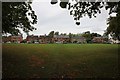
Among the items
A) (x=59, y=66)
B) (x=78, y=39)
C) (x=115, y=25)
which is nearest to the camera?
(x=59, y=66)

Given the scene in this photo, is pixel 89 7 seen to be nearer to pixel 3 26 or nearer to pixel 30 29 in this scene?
pixel 3 26

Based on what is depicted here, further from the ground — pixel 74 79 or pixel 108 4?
pixel 108 4

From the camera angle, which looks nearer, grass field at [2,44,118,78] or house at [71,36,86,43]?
grass field at [2,44,118,78]

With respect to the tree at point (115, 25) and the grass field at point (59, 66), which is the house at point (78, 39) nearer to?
the tree at point (115, 25)

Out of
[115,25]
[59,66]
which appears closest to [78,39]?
[115,25]

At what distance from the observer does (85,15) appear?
17.6 m

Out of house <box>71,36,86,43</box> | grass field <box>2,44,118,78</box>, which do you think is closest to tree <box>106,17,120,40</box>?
grass field <box>2,44,118,78</box>

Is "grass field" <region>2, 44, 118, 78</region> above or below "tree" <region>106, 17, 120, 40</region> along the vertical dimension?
below

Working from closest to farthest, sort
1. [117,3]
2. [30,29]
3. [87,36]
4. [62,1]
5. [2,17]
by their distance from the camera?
[62,1]
[117,3]
[2,17]
[30,29]
[87,36]

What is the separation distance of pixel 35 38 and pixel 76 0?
100604mm

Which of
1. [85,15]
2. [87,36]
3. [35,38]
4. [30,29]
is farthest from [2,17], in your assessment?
[87,36]

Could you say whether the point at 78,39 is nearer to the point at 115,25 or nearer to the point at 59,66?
the point at 115,25

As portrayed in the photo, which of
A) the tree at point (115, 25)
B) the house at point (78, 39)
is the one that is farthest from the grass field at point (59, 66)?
the house at point (78, 39)

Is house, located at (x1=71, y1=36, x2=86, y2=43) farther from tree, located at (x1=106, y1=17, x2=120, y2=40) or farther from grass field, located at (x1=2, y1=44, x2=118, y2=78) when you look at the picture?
grass field, located at (x1=2, y1=44, x2=118, y2=78)
